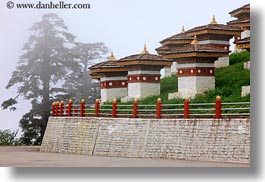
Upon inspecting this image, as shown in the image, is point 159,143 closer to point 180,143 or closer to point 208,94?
point 180,143

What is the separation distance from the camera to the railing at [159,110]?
71.6 feet

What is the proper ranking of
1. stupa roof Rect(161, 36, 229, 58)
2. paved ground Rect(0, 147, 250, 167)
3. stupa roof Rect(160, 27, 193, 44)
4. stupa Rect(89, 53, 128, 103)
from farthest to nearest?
stupa roof Rect(160, 27, 193, 44), stupa Rect(89, 53, 128, 103), stupa roof Rect(161, 36, 229, 58), paved ground Rect(0, 147, 250, 167)

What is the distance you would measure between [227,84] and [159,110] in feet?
10.7

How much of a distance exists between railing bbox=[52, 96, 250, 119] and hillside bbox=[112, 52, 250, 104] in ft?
2.17

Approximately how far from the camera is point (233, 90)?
24938mm

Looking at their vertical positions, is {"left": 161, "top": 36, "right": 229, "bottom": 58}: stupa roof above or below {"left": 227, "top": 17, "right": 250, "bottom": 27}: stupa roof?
below

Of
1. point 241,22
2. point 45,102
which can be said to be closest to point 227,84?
point 241,22

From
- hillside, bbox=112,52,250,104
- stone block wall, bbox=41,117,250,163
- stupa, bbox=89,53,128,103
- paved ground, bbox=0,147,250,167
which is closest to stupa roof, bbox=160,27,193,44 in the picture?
hillside, bbox=112,52,250,104

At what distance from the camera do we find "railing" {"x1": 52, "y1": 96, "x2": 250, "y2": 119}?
71.6 ft

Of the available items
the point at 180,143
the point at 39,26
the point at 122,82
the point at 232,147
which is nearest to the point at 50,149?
the point at 122,82

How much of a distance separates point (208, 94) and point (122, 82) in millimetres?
5571

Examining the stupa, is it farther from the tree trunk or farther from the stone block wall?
the stone block wall

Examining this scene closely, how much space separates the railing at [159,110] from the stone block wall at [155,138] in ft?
0.89

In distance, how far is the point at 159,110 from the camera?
24.0m
